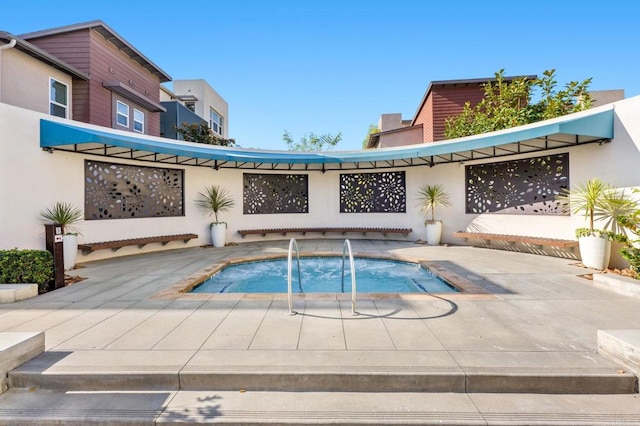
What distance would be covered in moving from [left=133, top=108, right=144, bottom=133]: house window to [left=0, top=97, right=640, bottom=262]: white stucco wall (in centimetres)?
475

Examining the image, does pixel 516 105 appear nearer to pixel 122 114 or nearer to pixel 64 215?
pixel 64 215

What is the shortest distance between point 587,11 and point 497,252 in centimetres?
826

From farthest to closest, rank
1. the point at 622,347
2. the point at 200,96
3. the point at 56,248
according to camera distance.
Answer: the point at 200,96
the point at 56,248
the point at 622,347

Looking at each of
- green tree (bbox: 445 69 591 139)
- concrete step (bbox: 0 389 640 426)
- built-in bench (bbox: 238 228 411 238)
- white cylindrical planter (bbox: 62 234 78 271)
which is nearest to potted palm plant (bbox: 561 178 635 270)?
concrete step (bbox: 0 389 640 426)

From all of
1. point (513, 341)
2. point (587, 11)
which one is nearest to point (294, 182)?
point (513, 341)

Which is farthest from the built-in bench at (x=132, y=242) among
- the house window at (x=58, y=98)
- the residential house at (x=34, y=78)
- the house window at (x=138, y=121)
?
the house window at (x=138, y=121)

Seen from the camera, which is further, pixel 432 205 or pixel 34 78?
pixel 432 205

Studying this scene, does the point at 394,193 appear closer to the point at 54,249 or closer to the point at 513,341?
the point at 513,341

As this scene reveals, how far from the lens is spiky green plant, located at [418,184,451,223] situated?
31.9ft

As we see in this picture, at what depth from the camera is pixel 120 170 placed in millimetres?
8367

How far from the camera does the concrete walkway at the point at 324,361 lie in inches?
87.6

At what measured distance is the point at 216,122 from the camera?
21062 mm

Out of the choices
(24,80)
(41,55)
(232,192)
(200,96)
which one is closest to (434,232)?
(232,192)

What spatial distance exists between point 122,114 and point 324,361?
1332 cm
